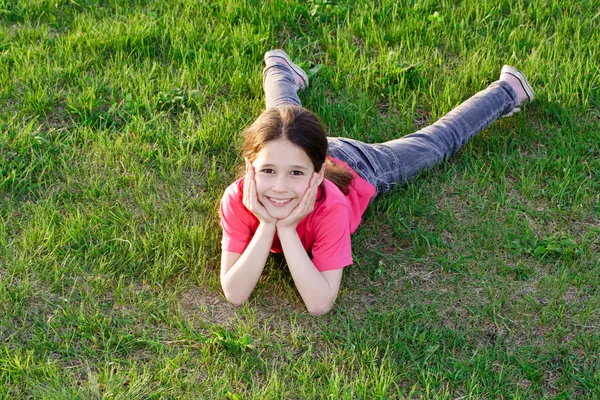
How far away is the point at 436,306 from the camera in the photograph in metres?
3.79

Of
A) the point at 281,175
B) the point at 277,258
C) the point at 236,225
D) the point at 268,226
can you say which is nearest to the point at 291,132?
the point at 281,175

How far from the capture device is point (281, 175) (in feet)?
11.5

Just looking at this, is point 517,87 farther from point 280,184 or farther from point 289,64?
point 280,184

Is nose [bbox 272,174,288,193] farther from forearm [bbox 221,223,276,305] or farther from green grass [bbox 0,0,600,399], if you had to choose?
green grass [bbox 0,0,600,399]

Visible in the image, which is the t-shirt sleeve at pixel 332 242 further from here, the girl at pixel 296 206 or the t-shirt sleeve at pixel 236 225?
the t-shirt sleeve at pixel 236 225

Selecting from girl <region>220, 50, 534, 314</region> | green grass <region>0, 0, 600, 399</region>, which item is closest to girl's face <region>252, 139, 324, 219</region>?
girl <region>220, 50, 534, 314</region>

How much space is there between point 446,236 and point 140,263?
166cm

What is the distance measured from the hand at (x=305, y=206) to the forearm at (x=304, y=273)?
0.06m

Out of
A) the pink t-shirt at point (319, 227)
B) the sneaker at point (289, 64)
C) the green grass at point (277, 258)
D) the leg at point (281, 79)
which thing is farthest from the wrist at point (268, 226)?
the sneaker at point (289, 64)

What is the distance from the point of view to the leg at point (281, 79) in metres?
4.77

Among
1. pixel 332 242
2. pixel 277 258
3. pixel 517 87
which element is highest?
pixel 517 87

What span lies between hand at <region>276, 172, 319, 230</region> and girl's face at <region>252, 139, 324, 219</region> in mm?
19

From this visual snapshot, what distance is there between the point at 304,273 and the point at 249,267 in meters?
0.26

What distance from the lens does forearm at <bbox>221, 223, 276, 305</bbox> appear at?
11.8ft
